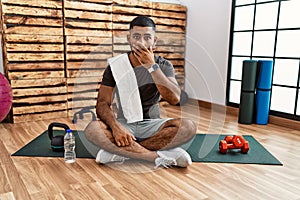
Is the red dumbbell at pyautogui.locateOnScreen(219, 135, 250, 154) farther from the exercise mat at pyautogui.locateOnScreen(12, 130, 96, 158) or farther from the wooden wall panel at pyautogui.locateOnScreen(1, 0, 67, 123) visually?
the wooden wall panel at pyautogui.locateOnScreen(1, 0, 67, 123)

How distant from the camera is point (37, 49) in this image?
2.51 m

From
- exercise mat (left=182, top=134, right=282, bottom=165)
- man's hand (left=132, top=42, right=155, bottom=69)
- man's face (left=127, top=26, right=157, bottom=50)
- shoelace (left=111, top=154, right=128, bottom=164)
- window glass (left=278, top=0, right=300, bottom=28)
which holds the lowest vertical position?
exercise mat (left=182, top=134, right=282, bottom=165)

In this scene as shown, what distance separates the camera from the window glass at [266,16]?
260 cm

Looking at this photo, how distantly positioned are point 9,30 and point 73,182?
5.60ft

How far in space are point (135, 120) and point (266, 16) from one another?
1929 millimetres

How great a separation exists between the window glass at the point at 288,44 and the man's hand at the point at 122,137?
6.01 ft

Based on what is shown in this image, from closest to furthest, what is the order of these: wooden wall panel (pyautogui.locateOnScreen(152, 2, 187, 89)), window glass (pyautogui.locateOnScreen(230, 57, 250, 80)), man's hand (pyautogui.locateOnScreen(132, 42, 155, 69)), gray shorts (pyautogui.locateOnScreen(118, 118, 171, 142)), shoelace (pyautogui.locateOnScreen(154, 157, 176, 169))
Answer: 1. man's hand (pyautogui.locateOnScreen(132, 42, 155, 69))
2. shoelace (pyautogui.locateOnScreen(154, 157, 176, 169))
3. gray shorts (pyautogui.locateOnScreen(118, 118, 171, 142))
4. window glass (pyautogui.locateOnScreen(230, 57, 250, 80))
5. wooden wall panel (pyautogui.locateOnScreen(152, 2, 187, 89))

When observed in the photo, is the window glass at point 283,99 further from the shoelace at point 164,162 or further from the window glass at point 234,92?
the shoelace at point 164,162

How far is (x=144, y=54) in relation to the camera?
142 cm

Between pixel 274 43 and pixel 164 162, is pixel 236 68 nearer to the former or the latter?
pixel 274 43

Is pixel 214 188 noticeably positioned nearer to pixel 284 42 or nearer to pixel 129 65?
pixel 129 65

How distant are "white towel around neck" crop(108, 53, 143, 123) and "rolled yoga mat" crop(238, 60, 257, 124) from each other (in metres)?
1.36

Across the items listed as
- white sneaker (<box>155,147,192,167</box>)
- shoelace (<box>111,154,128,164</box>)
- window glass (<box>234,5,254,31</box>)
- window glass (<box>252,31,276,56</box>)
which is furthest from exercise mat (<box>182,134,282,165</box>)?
window glass (<box>234,5,254,31</box>)

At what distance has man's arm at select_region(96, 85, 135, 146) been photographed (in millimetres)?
1487
